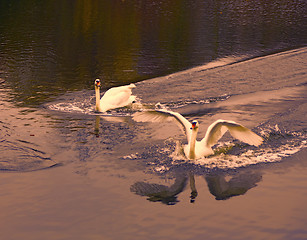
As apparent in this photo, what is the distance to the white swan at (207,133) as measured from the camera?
1345 centimetres

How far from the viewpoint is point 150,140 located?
15312 mm

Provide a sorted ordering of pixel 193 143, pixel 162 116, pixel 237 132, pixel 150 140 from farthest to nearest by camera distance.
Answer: pixel 150 140 → pixel 162 116 → pixel 237 132 → pixel 193 143

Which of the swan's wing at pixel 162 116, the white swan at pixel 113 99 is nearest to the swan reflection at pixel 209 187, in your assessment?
the swan's wing at pixel 162 116

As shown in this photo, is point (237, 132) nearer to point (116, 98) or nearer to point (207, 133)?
point (207, 133)

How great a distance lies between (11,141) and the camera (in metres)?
15.2

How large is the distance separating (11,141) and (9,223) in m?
4.52

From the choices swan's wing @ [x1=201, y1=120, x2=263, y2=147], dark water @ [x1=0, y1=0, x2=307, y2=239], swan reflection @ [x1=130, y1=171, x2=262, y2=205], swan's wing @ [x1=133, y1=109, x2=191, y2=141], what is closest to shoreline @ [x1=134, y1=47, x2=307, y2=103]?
dark water @ [x1=0, y1=0, x2=307, y2=239]

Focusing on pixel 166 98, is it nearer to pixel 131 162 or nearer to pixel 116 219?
pixel 131 162

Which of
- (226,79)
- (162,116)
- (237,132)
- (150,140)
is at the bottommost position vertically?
(150,140)

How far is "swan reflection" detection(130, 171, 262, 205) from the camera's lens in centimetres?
1209

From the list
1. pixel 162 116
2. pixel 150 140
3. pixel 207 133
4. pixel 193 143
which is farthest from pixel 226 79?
pixel 193 143

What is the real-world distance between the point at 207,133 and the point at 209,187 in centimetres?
156

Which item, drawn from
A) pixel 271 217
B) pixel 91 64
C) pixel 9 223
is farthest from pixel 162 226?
pixel 91 64

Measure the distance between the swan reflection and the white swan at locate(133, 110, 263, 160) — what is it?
2.57 feet
